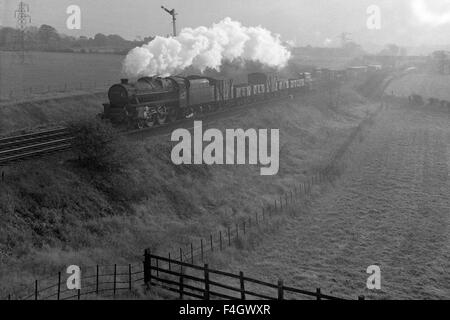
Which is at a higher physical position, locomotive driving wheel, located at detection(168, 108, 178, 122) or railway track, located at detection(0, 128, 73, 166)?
locomotive driving wheel, located at detection(168, 108, 178, 122)

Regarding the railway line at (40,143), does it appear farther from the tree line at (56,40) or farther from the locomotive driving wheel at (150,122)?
the tree line at (56,40)

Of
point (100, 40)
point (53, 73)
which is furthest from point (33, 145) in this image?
point (100, 40)

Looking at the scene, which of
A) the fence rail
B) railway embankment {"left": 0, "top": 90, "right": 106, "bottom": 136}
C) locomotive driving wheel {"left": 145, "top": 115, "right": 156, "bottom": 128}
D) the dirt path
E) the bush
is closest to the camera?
the fence rail

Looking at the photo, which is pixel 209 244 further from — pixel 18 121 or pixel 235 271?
pixel 18 121

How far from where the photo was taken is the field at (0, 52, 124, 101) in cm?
5118

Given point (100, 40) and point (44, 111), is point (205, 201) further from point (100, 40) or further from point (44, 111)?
point (100, 40)

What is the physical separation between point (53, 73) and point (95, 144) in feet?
146

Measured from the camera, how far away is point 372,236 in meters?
24.1

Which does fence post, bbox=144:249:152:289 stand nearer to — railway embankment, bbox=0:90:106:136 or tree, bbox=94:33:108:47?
railway embankment, bbox=0:90:106:136

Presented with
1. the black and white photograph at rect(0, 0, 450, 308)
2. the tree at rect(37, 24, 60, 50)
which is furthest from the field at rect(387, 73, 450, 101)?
the tree at rect(37, 24, 60, 50)

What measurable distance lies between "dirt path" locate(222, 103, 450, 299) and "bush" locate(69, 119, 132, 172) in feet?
28.6

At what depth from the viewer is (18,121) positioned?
Answer: 117ft

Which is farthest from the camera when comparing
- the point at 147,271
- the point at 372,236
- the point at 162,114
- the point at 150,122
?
the point at 162,114
